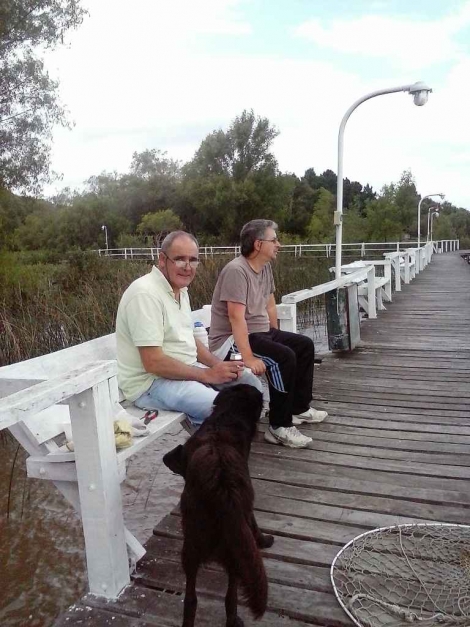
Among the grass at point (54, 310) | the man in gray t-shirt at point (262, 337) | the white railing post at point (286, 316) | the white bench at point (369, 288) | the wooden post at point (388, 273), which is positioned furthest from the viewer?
the wooden post at point (388, 273)

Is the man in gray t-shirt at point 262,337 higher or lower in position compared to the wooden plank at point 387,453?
higher

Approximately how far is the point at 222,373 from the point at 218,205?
43477 millimetres

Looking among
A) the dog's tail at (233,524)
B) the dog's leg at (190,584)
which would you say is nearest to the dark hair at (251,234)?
the dog's tail at (233,524)

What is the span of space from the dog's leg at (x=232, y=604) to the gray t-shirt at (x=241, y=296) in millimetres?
1745

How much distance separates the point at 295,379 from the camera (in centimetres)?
349

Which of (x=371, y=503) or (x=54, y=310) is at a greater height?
(x=54, y=310)

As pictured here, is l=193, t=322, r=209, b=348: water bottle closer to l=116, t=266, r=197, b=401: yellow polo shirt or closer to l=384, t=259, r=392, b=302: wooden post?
l=116, t=266, r=197, b=401: yellow polo shirt

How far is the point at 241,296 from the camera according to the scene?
10.5 ft

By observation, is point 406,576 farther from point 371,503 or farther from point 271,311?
point 271,311

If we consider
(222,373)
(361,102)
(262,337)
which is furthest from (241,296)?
(361,102)

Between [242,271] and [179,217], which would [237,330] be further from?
[179,217]

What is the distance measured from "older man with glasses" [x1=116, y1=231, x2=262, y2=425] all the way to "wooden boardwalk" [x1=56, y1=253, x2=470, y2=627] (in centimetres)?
58

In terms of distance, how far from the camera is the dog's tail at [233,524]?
1593 mm

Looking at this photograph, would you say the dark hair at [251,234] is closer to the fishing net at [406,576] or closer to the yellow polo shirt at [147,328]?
the yellow polo shirt at [147,328]
